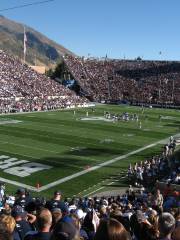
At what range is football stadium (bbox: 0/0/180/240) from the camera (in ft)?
18.5

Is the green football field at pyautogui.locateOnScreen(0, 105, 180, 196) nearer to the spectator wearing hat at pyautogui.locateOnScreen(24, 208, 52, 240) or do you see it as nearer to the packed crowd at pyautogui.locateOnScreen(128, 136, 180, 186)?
the packed crowd at pyautogui.locateOnScreen(128, 136, 180, 186)

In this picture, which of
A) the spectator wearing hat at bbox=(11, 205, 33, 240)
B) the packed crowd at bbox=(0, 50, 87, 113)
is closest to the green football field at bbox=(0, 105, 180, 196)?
the packed crowd at bbox=(0, 50, 87, 113)

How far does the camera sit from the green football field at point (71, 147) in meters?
22.1

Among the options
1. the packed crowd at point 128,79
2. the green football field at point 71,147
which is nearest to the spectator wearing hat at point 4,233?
Result: the green football field at point 71,147

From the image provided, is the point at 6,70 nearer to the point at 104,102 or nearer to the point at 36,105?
the point at 36,105

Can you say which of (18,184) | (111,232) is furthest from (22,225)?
(18,184)

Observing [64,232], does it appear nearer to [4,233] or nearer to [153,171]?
[4,233]

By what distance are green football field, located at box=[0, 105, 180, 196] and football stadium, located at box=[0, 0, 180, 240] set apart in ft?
0.19

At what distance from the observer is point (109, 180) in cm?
2261

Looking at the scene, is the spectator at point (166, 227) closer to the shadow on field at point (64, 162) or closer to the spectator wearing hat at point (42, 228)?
the spectator wearing hat at point (42, 228)

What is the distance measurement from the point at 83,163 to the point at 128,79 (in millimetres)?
57073

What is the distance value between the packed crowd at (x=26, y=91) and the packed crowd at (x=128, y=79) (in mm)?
10313

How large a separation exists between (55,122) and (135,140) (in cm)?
1083

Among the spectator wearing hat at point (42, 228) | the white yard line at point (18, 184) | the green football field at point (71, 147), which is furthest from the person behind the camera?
the green football field at point (71, 147)
